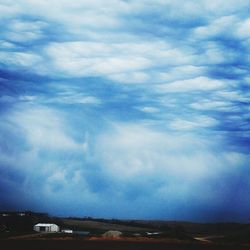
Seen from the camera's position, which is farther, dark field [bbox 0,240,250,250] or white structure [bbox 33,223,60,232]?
white structure [bbox 33,223,60,232]

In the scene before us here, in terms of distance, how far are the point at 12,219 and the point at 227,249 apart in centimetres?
5368

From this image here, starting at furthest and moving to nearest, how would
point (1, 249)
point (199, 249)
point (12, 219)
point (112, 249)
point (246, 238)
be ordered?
1. point (12, 219)
2. point (246, 238)
3. point (199, 249)
4. point (112, 249)
5. point (1, 249)

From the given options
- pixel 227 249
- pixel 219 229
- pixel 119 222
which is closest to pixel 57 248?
pixel 227 249

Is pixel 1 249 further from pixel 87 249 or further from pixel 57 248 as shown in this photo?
pixel 87 249

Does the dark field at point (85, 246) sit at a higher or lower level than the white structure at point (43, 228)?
lower

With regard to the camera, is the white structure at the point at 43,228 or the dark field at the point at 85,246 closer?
the dark field at the point at 85,246

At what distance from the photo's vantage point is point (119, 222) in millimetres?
138750

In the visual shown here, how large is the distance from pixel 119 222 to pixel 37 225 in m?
47.6

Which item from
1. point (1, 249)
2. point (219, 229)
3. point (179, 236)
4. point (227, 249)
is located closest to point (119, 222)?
point (219, 229)

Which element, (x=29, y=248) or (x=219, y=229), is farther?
(x=219, y=229)

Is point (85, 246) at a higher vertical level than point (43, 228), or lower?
lower

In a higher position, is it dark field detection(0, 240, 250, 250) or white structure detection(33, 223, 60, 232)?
white structure detection(33, 223, 60, 232)

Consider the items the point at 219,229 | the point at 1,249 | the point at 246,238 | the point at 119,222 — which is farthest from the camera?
the point at 119,222

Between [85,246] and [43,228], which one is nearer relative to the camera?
[85,246]
